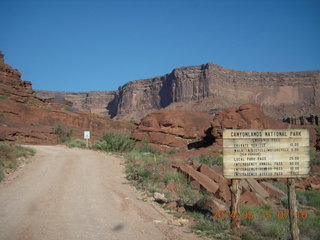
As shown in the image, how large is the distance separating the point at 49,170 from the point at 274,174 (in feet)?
29.6

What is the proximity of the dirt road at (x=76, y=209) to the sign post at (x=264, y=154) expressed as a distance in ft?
5.41

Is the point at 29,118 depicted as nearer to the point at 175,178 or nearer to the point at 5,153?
the point at 5,153

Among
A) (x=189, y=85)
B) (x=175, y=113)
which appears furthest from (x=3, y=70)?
(x=189, y=85)

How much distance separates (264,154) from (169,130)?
23126 mm

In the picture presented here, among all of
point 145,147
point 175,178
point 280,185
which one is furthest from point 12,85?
point 280,185

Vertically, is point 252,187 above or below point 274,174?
below

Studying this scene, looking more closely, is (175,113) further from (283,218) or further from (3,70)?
(3,70)

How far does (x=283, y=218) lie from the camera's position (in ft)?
26.7

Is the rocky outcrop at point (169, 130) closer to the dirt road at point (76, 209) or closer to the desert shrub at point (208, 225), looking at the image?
the dirt road at point (76, 209)

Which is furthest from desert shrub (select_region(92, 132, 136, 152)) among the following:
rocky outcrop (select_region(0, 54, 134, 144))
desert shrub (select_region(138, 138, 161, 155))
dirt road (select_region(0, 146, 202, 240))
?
rocky outcrop (select_region(0, 54, 134, 144))

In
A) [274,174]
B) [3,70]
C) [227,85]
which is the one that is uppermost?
[227,85]

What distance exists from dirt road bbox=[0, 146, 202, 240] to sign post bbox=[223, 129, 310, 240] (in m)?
1.65

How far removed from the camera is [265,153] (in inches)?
232

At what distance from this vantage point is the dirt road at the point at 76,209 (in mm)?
5355
